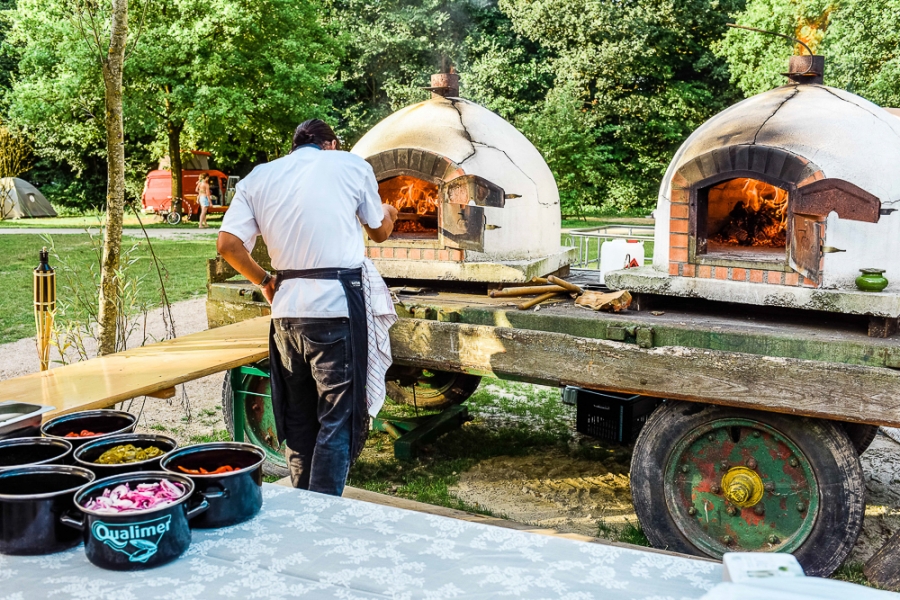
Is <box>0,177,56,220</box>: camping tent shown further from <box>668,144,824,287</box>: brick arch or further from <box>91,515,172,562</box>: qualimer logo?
<box>91,515,172,562</box>: qualimer logo

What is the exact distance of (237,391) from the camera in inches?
207

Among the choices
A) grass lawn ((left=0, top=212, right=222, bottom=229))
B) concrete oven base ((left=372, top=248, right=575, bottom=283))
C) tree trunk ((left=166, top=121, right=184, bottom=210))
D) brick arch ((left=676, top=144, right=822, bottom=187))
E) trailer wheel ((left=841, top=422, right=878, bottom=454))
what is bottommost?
trailer wheel ((left=841, top=422, right=878, bottom=454))

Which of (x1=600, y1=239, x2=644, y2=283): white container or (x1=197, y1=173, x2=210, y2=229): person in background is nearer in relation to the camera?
(x1=600, y1=239, x2=644, y2=283): white container

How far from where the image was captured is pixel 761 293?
4297 millimetres

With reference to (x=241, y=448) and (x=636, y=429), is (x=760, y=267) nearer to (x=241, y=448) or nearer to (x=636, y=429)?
(x=636, y=429)

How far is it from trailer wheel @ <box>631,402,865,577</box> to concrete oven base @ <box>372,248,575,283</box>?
1546 mm

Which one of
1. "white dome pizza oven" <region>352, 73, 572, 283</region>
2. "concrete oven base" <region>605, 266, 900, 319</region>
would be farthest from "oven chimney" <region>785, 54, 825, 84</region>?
"white dome pizza oven" <region>352, 73, 572, 283</region>

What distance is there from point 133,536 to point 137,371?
2370 millimetres

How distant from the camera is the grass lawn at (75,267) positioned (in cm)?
1011

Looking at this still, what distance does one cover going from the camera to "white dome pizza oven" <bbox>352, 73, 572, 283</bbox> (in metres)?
5.33

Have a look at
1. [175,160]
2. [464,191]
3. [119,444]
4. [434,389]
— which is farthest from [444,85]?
[175,160]

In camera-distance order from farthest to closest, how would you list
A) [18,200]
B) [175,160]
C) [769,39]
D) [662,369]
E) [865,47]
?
1. [18,200]
2. [769,39]
3. [175,160]
4. [865,47]
5. [662,369]

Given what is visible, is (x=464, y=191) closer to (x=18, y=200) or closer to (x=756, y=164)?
(x=756, y=164)

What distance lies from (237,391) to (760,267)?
3219 millimetres
